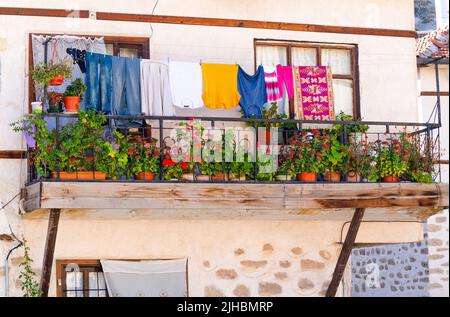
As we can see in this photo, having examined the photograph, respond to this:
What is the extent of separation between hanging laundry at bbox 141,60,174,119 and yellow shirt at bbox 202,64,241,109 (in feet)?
1.92

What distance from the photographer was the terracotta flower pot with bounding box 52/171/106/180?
15.8m

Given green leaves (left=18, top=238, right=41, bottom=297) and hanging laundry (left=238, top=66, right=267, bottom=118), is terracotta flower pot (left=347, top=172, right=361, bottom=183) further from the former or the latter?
green leaves (left=18, top=238, right=41, bottom=297)

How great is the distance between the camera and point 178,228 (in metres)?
17.4

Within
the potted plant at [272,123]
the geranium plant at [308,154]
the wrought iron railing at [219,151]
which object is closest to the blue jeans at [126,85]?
the wrought iron railing at [219,151]

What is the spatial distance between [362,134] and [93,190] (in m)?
4.63

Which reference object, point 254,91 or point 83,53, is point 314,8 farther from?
point 83,53

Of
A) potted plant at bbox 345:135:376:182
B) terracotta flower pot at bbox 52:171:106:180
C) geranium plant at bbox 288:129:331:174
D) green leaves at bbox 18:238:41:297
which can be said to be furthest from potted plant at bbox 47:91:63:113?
potted plant at bbox 345:135:376:182

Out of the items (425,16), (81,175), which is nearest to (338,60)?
(81,175)

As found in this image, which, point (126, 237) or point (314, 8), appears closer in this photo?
point (126, 237)

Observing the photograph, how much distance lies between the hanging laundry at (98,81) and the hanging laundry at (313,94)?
3036 mm

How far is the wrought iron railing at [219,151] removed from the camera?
15.9 meters

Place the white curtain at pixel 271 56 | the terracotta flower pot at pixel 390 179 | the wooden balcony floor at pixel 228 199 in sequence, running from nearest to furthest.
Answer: the wooden balcony floor at pixel 228 199 → the terracotta flower pot at pixel 390 179 → the white curtain at pixel 271 56

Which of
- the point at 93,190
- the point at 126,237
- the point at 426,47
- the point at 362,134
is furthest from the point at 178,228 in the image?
the point at 426,47

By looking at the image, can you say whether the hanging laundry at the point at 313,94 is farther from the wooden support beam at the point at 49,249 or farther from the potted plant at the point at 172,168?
the wooden support beam at the point at 49,249
